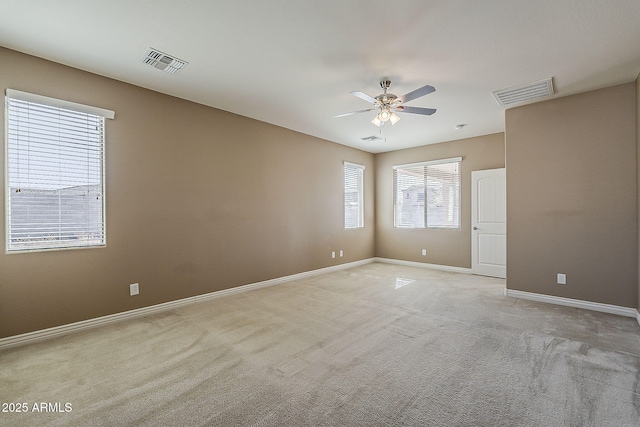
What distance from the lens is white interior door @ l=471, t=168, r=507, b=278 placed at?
5434mm

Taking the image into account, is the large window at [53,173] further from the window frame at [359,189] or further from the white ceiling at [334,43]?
the window frame at [359,189]

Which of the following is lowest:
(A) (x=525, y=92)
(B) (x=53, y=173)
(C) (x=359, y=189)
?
(B) (x=53, y=173)

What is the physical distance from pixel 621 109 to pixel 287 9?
162 inches

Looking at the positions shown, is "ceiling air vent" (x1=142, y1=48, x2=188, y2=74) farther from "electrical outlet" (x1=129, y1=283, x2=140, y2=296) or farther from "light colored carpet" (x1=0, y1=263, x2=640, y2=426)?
"light colored carpet" (x1=0, y1=263, x2=640, y2=426)

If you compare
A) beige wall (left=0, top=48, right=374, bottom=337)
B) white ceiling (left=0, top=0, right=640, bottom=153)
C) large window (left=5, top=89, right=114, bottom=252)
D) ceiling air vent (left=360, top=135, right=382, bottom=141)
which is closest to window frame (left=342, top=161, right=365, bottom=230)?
ceiling air vent (left=360, top=135, right=382, bottom=141)

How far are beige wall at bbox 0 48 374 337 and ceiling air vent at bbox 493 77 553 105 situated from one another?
3.25 metres

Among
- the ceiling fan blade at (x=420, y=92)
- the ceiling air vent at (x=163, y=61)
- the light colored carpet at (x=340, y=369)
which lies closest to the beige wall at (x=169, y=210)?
the light colored carpet at (x=340, y=369)

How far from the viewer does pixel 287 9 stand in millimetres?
2182

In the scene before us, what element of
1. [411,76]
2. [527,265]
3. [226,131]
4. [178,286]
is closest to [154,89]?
[226,131]

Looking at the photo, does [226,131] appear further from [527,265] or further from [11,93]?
[527,265]

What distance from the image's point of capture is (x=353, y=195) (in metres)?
6.80

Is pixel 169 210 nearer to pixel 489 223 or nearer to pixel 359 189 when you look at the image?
pixel 359 189

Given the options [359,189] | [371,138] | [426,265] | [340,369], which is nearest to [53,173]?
[340,369]

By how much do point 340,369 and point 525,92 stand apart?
396 cm
